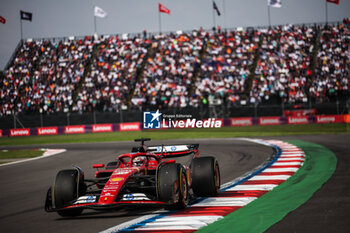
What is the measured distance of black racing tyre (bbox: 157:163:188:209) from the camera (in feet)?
21.7

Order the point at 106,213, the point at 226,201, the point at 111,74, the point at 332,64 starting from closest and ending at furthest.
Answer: the point at 106,213, the point at 226,201, the point at 332,64, the point at 111,74

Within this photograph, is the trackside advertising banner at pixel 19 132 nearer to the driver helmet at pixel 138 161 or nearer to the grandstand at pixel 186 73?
the grandstand at pixel 186 73

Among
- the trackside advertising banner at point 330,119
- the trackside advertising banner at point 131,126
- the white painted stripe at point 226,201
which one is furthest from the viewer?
the trackside advertising banner at point 131,126

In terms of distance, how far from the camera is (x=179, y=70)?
3922cm

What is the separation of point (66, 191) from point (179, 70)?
32653 millimetres

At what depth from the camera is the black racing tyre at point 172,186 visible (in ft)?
21.7

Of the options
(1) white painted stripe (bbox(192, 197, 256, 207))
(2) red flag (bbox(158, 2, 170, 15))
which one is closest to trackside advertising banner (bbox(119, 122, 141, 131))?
(2) red flag (bbox(158, 2, 170, 15))

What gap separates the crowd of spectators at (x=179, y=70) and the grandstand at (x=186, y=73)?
0.08 m

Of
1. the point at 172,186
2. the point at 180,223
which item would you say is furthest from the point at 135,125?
the point at 180,223

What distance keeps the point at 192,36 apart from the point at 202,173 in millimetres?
35875

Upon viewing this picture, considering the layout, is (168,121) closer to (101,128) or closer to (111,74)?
(101,128)

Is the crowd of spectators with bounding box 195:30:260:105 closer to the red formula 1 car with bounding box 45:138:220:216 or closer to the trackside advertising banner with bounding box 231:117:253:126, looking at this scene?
the trackside advertising banner with bounding box 231:117:253:126

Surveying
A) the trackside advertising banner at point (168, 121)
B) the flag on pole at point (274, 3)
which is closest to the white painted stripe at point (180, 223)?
the trackside advertising banner at point (168, 121)

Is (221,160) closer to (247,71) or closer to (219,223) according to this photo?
(219,223)
